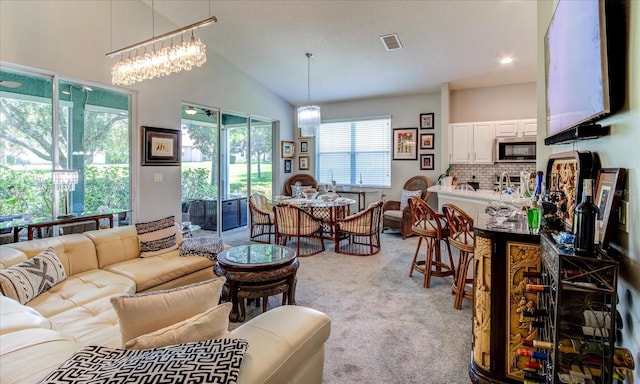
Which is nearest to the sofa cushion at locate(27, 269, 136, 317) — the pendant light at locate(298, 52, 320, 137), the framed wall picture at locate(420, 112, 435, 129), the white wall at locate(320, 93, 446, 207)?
the pendant light at locate(298, 52, 320, 137)

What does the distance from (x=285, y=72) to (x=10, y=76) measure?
3.99m

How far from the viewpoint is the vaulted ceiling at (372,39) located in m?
4.18

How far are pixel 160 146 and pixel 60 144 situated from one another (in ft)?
4.11

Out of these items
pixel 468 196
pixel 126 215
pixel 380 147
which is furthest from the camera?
pixel 380 147

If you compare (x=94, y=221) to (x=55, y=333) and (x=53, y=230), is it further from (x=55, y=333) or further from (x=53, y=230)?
(x=55, y=333)

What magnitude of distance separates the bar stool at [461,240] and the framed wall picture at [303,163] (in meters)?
5.18

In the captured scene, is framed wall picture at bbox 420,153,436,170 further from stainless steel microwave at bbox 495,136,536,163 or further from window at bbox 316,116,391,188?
stainless steel microwave at bbox 495,136,536,163

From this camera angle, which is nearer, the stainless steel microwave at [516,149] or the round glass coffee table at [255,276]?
the round glass coffee table at [255,276]

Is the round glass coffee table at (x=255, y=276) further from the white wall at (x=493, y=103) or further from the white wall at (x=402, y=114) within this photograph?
the white wall at (x=493, y=103)

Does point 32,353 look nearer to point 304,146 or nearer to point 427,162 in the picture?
point 427,162

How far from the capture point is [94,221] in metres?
4.20

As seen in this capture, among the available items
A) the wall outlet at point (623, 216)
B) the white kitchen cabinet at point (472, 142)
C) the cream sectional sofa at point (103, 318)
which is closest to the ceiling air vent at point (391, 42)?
the white kitchen cabinet at point (472, 142)

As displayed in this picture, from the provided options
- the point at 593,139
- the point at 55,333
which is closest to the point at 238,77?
the point at 55,333

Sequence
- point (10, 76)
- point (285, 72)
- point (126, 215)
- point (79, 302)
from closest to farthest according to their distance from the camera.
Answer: point (79, 302) < point (10, 76) < point (126, 215) < point (285, 72)
